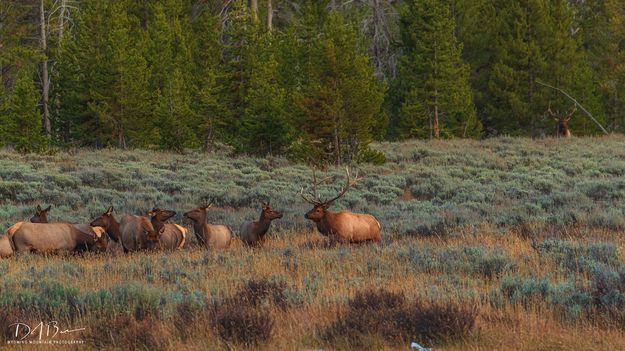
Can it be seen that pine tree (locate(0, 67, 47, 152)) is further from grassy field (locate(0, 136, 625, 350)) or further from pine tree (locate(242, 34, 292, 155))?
grassy field (locate(0, 136, 625, 350))

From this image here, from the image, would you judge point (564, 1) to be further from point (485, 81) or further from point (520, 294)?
point (520, 294)

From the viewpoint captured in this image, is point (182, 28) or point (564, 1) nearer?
point (564, 1)

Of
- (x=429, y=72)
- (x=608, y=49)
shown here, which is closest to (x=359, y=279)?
(x=429, y=72)

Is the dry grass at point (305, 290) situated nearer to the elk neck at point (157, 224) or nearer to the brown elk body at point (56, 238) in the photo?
the brown elk body at point (56, 238)

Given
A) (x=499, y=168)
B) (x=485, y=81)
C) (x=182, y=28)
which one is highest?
(x=182, y=28)

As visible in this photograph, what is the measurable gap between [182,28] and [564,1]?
72.0 feet

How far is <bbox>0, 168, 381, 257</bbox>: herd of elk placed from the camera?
10.9m

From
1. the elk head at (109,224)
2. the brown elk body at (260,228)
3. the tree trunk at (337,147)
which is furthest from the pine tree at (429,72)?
the elk head at (109,224)

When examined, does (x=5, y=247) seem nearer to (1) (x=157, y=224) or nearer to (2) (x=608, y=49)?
(1) (x=157, y=224)

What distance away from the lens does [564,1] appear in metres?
38.4

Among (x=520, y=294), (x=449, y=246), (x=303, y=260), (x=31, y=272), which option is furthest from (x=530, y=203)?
(x=31, y=272)

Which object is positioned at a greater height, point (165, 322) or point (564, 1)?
point (564, 1)

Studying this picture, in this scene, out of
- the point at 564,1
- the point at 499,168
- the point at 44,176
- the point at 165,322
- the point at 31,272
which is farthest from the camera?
the point at 564,1
